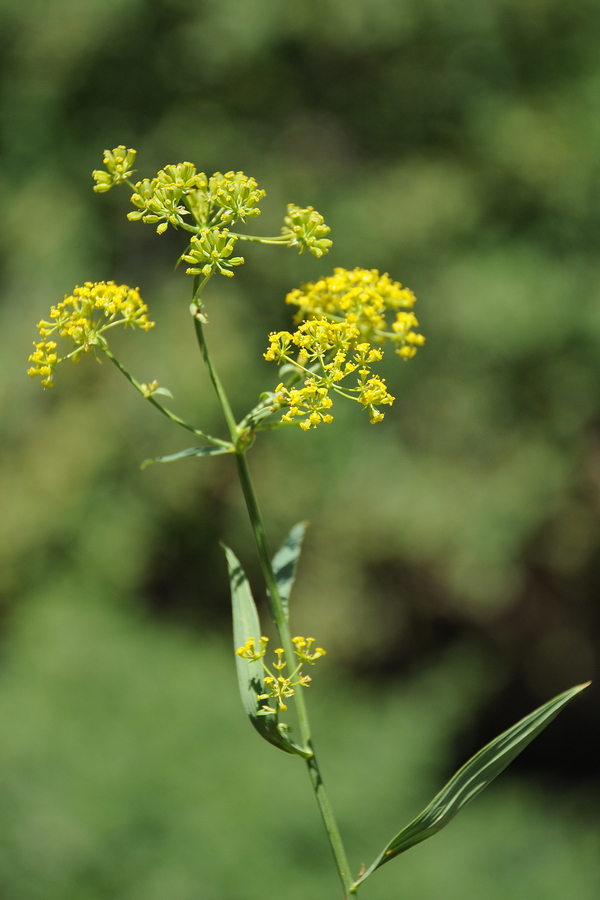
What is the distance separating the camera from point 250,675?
0.90 m

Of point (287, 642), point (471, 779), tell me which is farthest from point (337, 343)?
point (471, 779)

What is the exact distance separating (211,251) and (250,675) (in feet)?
1.74

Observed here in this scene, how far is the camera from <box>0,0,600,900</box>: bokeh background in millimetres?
5629

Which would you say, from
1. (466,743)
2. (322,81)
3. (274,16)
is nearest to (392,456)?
(466,743)

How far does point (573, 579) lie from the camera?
643 centimetres

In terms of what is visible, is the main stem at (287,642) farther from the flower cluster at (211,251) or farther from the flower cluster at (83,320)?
the flower cluster at (83,320)

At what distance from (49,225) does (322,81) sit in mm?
2759

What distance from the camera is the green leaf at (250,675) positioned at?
2.83ft

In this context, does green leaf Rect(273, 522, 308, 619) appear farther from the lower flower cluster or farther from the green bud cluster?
the green bud cluster

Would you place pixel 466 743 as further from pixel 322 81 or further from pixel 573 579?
pixel 322 81

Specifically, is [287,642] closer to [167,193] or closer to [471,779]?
[471,779]

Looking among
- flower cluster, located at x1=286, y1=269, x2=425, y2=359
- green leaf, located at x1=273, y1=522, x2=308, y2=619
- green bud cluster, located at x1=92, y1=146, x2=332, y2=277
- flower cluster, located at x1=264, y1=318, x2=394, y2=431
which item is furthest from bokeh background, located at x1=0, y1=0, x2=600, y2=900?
green bud cluster, located at x1=92, y1=146, x2=332, y2=277

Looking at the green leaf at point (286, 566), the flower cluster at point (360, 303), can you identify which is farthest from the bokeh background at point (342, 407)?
the flower cluster at point (360, 303)

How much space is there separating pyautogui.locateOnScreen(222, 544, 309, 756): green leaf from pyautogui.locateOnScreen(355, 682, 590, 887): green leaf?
6.3 inches
